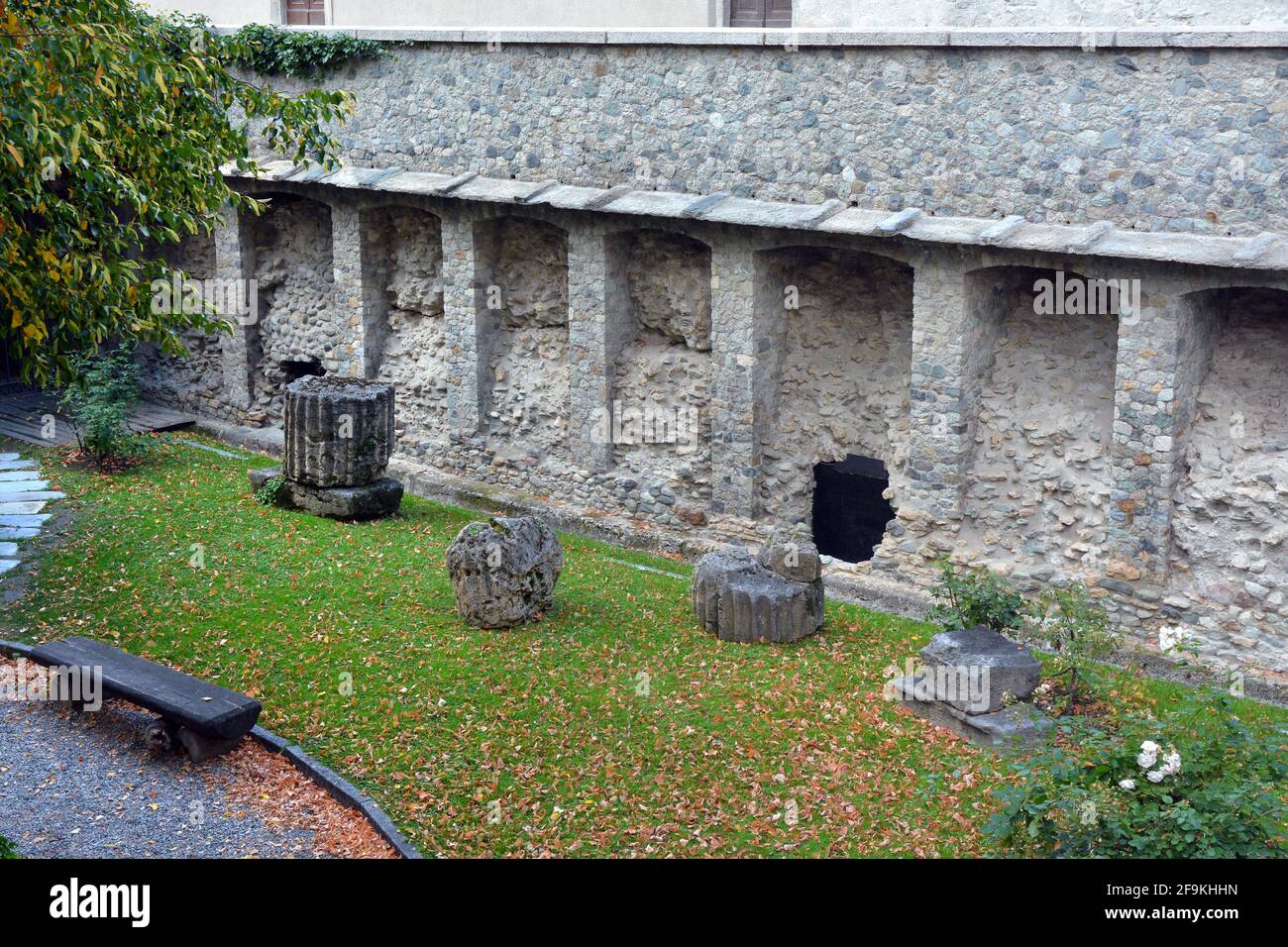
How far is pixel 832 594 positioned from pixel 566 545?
9.17 ft

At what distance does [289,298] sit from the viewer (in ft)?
59.6

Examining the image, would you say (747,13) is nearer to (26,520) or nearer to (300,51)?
(300,51)

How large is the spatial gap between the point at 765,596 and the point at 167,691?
454 centimetres

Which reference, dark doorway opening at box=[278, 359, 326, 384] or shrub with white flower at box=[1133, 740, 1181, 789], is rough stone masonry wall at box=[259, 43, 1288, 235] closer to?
dark doorway opening at box=[278, 359, 326, 384]

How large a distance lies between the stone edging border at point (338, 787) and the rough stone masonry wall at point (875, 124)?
22.7ft

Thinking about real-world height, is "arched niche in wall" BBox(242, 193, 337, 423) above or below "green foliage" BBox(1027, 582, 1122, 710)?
above

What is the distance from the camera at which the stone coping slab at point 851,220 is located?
11.0 meters

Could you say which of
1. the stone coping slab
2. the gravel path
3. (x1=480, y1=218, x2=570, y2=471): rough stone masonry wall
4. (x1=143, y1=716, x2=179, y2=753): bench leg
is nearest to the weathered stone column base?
(x1=480, y1=218, x2=570, y2=471): rough stone masonry wall

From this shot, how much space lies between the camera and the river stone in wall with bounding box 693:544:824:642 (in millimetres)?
11430

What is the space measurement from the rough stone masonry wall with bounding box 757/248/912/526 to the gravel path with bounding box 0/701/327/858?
6.89 metres

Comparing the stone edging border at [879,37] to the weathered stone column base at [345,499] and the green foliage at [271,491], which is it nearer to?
the weathered stone column base at [345,499]

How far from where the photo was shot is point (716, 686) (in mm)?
10578

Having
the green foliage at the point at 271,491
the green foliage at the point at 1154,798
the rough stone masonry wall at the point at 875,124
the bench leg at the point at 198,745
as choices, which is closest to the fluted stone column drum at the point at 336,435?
the green foliage at the point at 271,491
